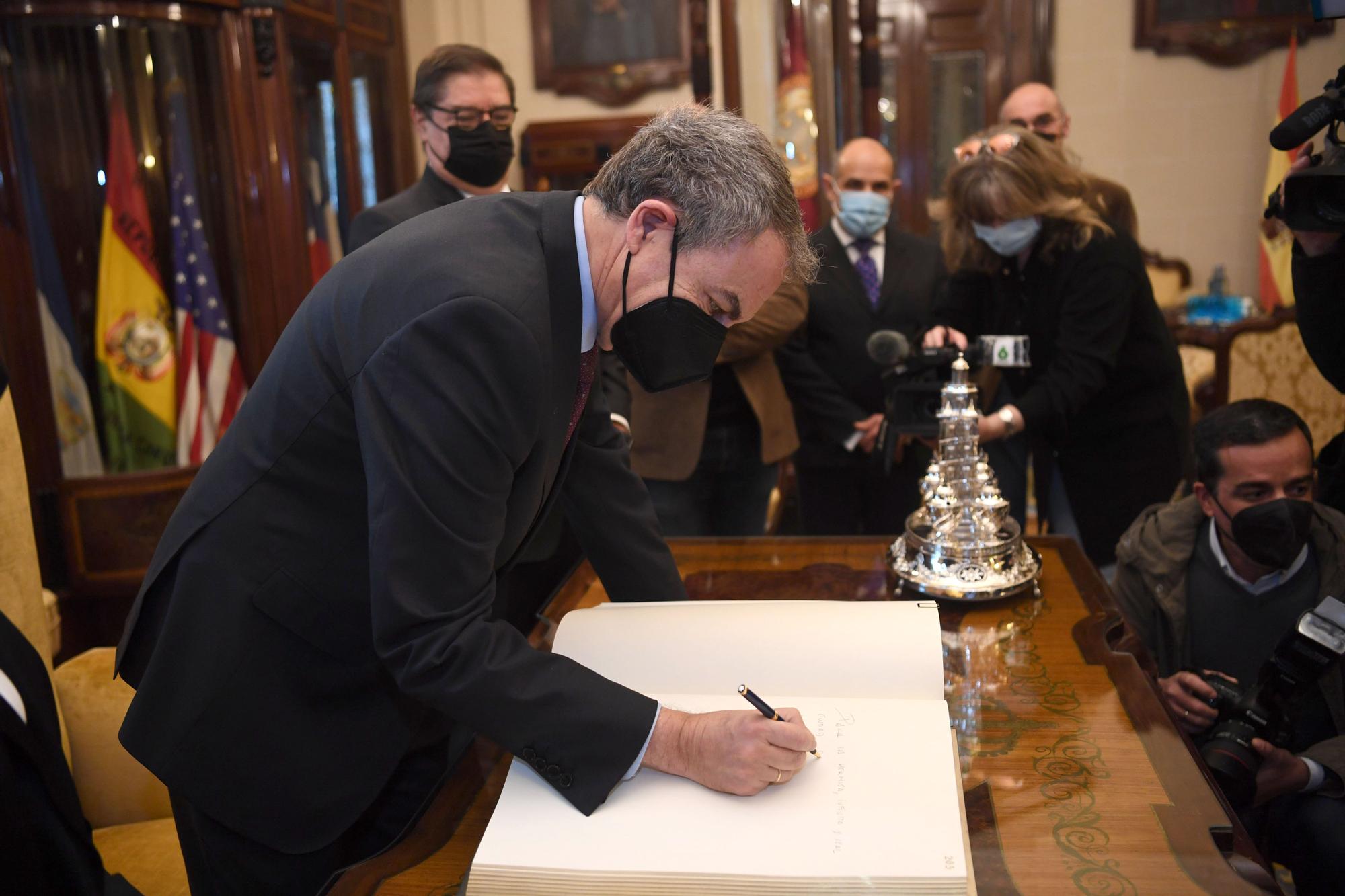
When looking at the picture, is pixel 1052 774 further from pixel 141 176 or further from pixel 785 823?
pixel 141 176

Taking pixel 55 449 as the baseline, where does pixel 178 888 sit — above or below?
below

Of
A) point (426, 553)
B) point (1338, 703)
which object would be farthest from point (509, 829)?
point (1338, 703)

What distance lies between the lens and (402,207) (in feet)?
8.68

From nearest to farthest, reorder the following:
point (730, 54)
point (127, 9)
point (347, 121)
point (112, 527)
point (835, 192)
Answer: point (835, 192), point (127, 9), point (112, 527), point (347, 121), point (730, 54)

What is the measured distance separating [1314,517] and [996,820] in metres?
1.18

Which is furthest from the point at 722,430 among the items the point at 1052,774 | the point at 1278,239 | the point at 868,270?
the point at 1278,239

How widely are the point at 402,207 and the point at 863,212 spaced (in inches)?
50.9

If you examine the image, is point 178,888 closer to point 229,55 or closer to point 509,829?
point 509,829

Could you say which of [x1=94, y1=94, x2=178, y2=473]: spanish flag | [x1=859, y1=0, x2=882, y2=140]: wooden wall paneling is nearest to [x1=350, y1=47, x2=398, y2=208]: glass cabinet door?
[x1=94, y1=94, x2=178, y2=473]: spanish flag

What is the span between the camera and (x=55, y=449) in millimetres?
3422

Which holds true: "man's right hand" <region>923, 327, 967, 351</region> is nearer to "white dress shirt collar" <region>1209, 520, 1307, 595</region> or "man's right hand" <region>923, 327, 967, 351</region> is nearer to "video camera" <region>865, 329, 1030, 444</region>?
"video camera" <region>865, 329, 1030, 444</region>

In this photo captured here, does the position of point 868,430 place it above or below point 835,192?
below

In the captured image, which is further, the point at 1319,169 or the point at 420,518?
the point at 1319,169

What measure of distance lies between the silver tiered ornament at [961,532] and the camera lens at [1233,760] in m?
0.34
